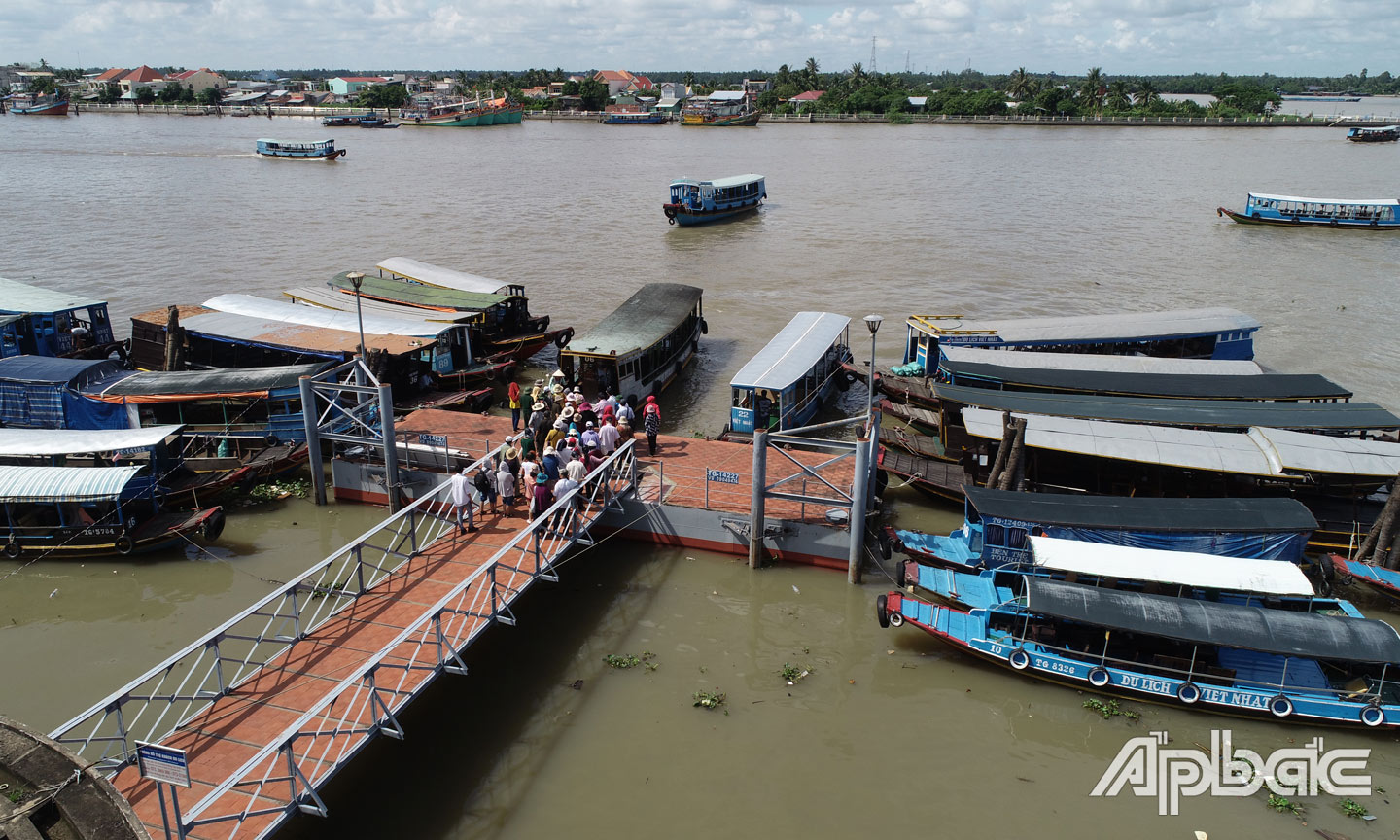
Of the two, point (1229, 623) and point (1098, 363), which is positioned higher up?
point (1098, 363)

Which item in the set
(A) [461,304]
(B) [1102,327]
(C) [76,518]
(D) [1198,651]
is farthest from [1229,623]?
(A) [461,304]

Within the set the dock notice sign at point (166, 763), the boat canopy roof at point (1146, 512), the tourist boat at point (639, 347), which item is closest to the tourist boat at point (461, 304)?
the tourist boat at point (639, 347)

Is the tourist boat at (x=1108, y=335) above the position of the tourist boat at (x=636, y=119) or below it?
below

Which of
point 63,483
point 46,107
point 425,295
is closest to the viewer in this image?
point 63,483

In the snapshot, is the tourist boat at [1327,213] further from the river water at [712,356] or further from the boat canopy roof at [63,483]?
the boat canopy roof at [63,483]

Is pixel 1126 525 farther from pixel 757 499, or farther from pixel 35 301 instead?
pixel 35 301

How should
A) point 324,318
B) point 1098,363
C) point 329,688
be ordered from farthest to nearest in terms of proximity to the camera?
point 324,318
point 1098,363
point 329,688

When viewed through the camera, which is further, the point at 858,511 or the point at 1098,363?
the point at 1098,363
